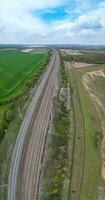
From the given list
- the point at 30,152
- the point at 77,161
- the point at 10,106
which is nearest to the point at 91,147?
the point at 77,161

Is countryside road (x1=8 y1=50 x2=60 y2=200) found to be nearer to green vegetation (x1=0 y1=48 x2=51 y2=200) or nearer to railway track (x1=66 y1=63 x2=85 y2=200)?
green vegetation (x1=0 y1=48 x2=51 y2=200)

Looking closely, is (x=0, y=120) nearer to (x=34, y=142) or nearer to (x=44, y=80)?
(x=34, y=142)

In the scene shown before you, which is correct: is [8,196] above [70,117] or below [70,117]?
below

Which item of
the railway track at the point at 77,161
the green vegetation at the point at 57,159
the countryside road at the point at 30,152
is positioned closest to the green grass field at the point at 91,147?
the railway track at the point at 77,161

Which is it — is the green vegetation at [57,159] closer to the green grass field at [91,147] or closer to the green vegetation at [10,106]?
the green grass field at [91,147]

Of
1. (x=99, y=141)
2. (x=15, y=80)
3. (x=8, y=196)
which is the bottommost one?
(x=8, y=196)

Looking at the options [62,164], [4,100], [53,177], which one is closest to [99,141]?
[62,164]

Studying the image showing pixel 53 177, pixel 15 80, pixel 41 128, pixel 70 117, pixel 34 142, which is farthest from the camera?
pixel 15 80

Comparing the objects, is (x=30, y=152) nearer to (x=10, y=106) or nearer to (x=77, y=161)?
(x=77, y=161)
